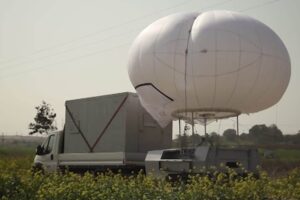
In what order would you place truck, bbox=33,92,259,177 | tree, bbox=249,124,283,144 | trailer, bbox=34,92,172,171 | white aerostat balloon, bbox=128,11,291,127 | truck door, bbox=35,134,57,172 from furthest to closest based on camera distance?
tree, bbox=249,124,283,144, truck door, bbox=35,134,57,172, trailer, bbox=34,92,172,171, truck, bbox=33,92,259,177, white aerostat balloon, bbox=128,11,291,127

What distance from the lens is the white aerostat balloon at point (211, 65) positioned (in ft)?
39.2

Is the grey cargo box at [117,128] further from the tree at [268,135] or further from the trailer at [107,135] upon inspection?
the tree at [268,135]

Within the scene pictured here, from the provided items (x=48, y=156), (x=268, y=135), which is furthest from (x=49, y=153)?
(x=268, y=135)

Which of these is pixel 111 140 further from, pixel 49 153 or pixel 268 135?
pixel 268 135

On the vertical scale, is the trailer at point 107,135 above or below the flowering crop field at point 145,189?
above

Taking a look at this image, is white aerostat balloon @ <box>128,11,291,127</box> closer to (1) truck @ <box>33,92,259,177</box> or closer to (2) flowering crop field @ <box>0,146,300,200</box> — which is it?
(1) truck @ <box>33,92,259,177</box>

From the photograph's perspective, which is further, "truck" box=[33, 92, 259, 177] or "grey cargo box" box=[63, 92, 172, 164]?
"grey cargo box" box=[63, 92, 172, 164]

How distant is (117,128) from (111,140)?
46cm

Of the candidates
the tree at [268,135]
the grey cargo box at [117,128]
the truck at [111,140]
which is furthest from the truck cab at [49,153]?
the tree at [268,135]

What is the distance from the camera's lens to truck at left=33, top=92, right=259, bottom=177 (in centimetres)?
1547

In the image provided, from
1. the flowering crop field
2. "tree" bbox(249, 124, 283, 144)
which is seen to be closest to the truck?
the flowering crop field

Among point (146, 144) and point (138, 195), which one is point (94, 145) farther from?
point (138, 195)

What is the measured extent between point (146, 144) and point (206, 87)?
4978mm

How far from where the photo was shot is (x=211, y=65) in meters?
11.8
